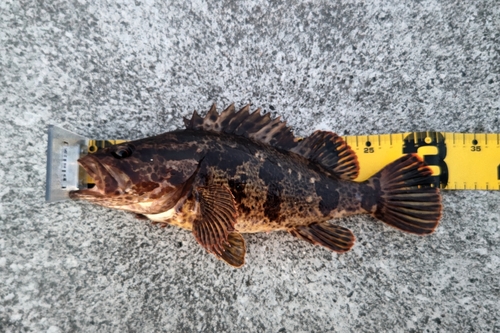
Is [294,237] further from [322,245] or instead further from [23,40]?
[23,40]

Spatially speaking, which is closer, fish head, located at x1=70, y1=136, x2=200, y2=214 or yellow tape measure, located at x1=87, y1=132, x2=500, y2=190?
fish head, located at x1=70, y1=136, x2=200, y2=214

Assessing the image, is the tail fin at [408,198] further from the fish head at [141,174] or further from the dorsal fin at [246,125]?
the fish head at [141,174]

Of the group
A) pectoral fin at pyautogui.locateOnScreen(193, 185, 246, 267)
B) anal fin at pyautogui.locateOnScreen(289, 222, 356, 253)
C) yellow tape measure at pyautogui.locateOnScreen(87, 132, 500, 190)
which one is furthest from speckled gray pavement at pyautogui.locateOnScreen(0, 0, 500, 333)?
pectoral fin at pyautogui.locateOnScreen(193, 185, 246, 267)

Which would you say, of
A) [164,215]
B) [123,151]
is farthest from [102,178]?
[164,215]

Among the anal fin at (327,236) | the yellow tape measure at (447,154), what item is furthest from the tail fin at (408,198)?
the anal fin at (327,236)

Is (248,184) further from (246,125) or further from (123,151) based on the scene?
(123,151)

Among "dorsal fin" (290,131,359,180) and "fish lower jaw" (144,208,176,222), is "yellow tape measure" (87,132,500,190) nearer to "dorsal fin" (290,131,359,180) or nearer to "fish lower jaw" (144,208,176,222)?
"dorsal fin" (290,131,359,180)

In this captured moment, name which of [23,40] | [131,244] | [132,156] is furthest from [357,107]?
[23,40]
